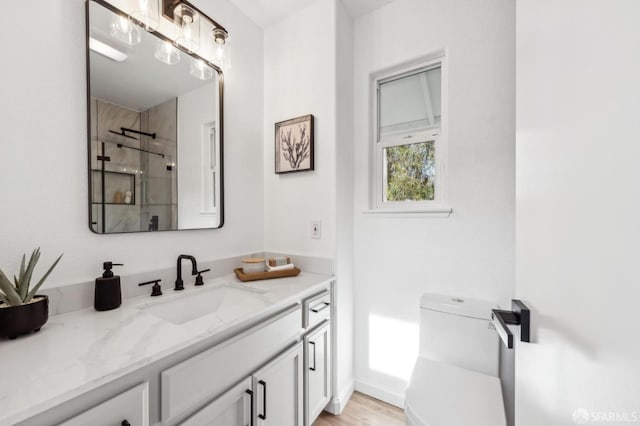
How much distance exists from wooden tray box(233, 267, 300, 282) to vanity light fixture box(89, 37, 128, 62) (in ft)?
4.05

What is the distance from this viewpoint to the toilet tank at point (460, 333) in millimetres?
1300

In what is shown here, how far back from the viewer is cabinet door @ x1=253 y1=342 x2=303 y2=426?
102 cm

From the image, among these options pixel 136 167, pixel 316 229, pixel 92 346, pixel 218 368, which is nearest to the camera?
pixel 92 346

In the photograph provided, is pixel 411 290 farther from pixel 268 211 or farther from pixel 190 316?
pixel 190 316

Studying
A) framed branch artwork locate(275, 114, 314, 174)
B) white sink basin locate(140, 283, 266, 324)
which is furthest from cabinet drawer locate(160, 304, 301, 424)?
framed branch artwork locate(275, 114, 314, 174)

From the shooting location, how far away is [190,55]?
1450mm

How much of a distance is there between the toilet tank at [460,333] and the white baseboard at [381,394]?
0.48 metres

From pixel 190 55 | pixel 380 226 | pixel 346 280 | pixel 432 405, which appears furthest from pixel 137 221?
pixel 432 405

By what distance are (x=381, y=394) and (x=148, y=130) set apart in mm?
2159

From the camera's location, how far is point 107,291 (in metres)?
1.01

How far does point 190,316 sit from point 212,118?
3.80ft

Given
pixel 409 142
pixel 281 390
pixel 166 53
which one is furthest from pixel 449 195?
pixel 166 53

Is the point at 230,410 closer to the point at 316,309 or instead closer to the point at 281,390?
the point at 281,390

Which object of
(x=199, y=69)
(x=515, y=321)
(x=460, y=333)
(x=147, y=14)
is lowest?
(x=460, y=333)
